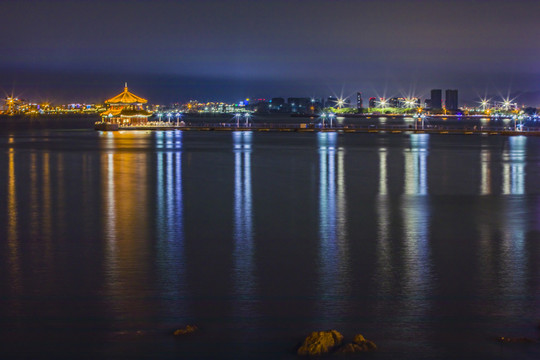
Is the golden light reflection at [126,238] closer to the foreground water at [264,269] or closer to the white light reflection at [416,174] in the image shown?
the foreground water at [264,269]

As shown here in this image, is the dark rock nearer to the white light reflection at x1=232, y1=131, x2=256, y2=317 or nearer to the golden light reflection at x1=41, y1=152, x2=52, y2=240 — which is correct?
the white light reflection at x1=232, y1=131, x2=256, y2=317

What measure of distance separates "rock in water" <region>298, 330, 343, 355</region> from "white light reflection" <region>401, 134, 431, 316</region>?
43.7 inches

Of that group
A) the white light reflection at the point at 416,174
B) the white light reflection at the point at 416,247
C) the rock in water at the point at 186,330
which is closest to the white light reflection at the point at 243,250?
the rock in water at the point at 186,330

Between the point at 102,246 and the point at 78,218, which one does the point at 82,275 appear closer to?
the point at 102,246

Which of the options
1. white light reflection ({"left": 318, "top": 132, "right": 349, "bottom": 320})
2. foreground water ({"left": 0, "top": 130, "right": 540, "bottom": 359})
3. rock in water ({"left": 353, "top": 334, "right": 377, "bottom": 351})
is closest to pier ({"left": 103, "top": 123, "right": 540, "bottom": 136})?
white light reflection ({"left": 318, "top": 132, "right": 349, "bottom": 320})

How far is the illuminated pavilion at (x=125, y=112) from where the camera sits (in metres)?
75.3

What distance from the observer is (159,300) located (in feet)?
23.5

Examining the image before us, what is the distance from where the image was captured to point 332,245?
398 inches

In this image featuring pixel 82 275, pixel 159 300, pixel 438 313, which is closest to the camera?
pixel 438 313

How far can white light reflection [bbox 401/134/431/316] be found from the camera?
7.20 meters

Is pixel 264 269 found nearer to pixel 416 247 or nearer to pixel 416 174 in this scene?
pixel 416 247

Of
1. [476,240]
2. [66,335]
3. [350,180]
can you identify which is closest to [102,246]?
[66,335]

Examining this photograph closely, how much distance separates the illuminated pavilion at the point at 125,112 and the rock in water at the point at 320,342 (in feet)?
228

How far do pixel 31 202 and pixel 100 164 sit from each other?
36.6 feet
